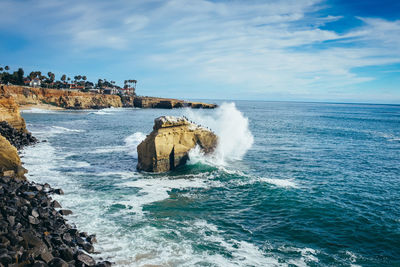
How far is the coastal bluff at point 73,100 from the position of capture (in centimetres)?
9444

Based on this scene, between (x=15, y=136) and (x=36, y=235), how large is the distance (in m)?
26.9

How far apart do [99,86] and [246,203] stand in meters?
166

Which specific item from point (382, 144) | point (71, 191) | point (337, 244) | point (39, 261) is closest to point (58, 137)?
point (71, 191)

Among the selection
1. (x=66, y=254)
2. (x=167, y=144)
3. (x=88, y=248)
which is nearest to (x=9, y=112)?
(x=167, y=144)

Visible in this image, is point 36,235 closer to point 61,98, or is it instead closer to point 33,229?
point 33,229

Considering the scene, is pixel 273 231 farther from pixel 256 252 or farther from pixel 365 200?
pixel 365 200

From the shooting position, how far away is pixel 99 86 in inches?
6599

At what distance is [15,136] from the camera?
105 ft

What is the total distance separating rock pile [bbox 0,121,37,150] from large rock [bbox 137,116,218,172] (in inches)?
662

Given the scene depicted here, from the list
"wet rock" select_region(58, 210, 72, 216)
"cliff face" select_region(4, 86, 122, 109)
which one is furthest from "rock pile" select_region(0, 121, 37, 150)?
"cliff face" select_region(4, 86, 122, 109)

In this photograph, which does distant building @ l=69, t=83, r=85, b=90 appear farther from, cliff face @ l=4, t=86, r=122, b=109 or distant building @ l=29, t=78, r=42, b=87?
cliff face @ l=4, t=86, r=122, b=109

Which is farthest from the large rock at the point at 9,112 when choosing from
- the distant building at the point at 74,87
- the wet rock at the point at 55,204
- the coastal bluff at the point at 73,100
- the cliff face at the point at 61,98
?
the distant building at the point at 74,87

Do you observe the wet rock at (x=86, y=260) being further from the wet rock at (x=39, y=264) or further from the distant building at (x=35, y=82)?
the distant building at (x=35, y=82)

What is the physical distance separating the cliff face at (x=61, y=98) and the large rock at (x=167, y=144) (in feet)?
260
